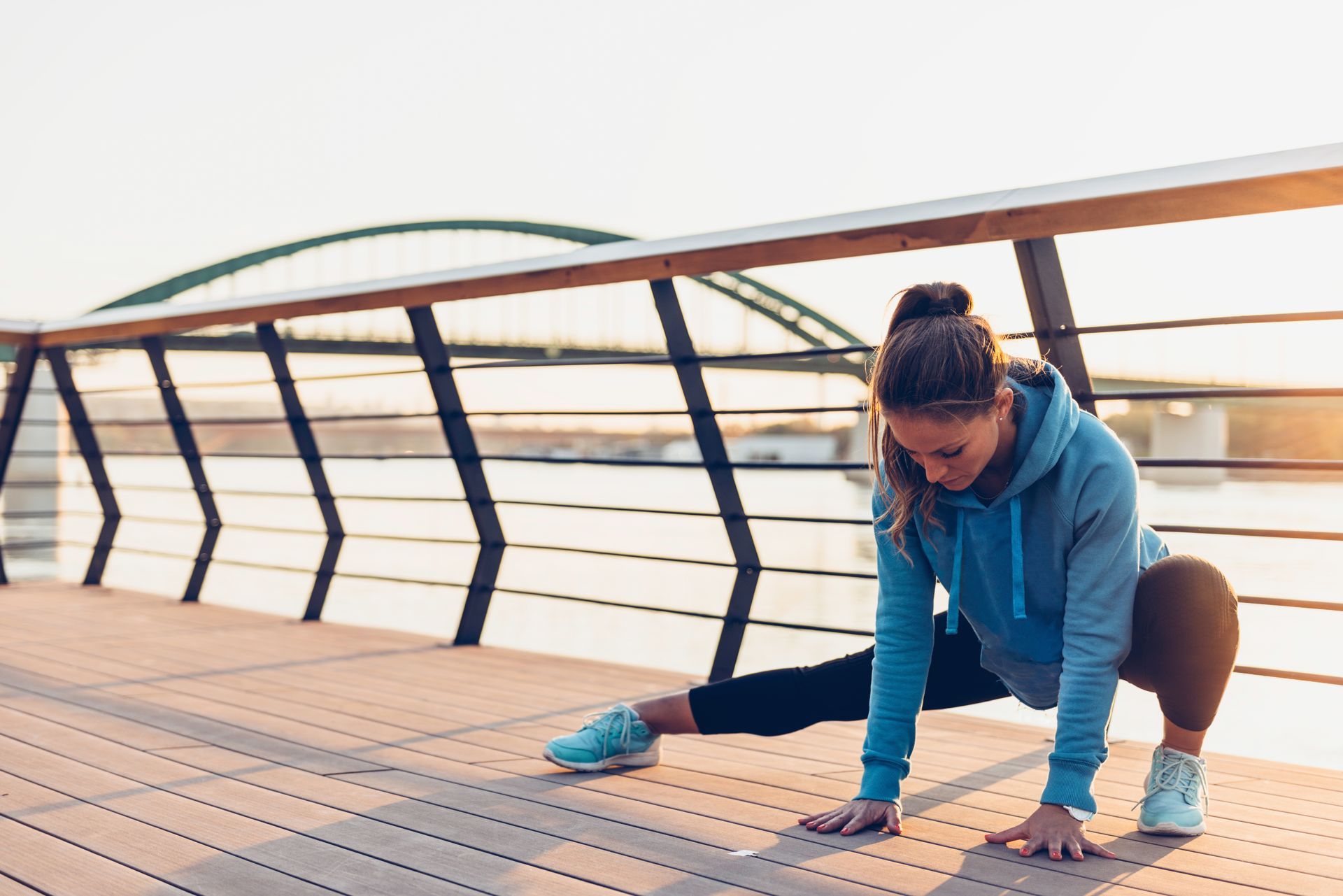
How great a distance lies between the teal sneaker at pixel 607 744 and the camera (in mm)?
1752

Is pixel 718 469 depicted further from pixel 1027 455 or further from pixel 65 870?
pixel 65 870

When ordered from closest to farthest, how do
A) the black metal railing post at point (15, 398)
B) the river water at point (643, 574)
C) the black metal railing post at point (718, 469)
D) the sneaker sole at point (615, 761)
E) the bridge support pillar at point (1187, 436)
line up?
the sneaker sole at point (615, 761), the black metal railing post at point (718, 469), the black metal railing post at point (15, 398), the river water at point (643, 574), the bridge support pillar at point (1187, 436)

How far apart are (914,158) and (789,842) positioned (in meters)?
11.1

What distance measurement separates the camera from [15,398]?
4.07 m

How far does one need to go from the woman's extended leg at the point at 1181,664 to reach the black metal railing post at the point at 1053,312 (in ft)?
1.81

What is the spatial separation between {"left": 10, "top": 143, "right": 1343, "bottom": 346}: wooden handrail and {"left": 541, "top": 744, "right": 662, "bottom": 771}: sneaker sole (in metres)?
0.87

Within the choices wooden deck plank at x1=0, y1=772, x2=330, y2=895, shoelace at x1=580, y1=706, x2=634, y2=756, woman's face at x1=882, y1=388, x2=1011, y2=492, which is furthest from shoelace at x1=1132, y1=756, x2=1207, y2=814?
wooden deck plank at x1=0, y1=772, x2=330, y2=895

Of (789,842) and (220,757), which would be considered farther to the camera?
(220,757)

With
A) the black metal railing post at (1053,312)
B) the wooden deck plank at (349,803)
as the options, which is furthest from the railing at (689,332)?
the wooden deck plank at (349,803)

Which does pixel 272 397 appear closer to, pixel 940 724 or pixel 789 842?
pixel 940 724

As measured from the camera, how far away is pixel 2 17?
8750 millimetres

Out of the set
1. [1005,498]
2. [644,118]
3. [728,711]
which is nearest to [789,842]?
[728,711]

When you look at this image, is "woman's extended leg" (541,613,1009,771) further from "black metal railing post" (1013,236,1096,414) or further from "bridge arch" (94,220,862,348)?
"bridge arch" (94,220,862,348)

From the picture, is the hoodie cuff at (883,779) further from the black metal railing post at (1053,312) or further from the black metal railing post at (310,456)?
the black metal railing post at (310,456)
